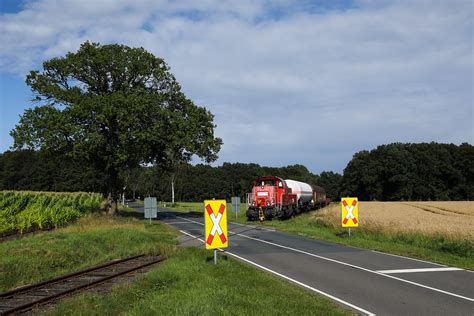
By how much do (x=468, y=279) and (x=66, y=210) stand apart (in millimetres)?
25082

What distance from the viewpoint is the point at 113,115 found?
34.4 m

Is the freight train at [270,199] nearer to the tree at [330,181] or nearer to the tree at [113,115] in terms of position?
the tree at [113,115]

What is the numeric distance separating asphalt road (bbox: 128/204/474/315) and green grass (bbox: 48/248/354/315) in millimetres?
994

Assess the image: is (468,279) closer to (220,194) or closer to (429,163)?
(429,163)

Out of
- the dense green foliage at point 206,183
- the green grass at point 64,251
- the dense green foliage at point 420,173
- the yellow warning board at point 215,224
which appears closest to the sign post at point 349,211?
the green grass at point 64,251

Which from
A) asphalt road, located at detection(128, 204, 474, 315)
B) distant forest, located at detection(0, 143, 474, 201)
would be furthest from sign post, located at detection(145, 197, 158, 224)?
distant forest, located at detection(0, 143, 474, 201)

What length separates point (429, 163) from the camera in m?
99.6

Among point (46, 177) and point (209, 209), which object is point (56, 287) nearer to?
point (209, 209)

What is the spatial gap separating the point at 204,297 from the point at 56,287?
5.21 meters

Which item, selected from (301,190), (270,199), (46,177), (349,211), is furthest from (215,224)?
(46,177)

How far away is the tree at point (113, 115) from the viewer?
3322 centimetres

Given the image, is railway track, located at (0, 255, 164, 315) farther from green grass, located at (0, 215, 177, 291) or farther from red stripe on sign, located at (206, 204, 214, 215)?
red stripe on sign, located at (206, 204, 214, 215)

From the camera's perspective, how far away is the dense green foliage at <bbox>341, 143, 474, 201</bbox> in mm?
97750

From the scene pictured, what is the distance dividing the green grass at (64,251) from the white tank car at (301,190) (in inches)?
846
